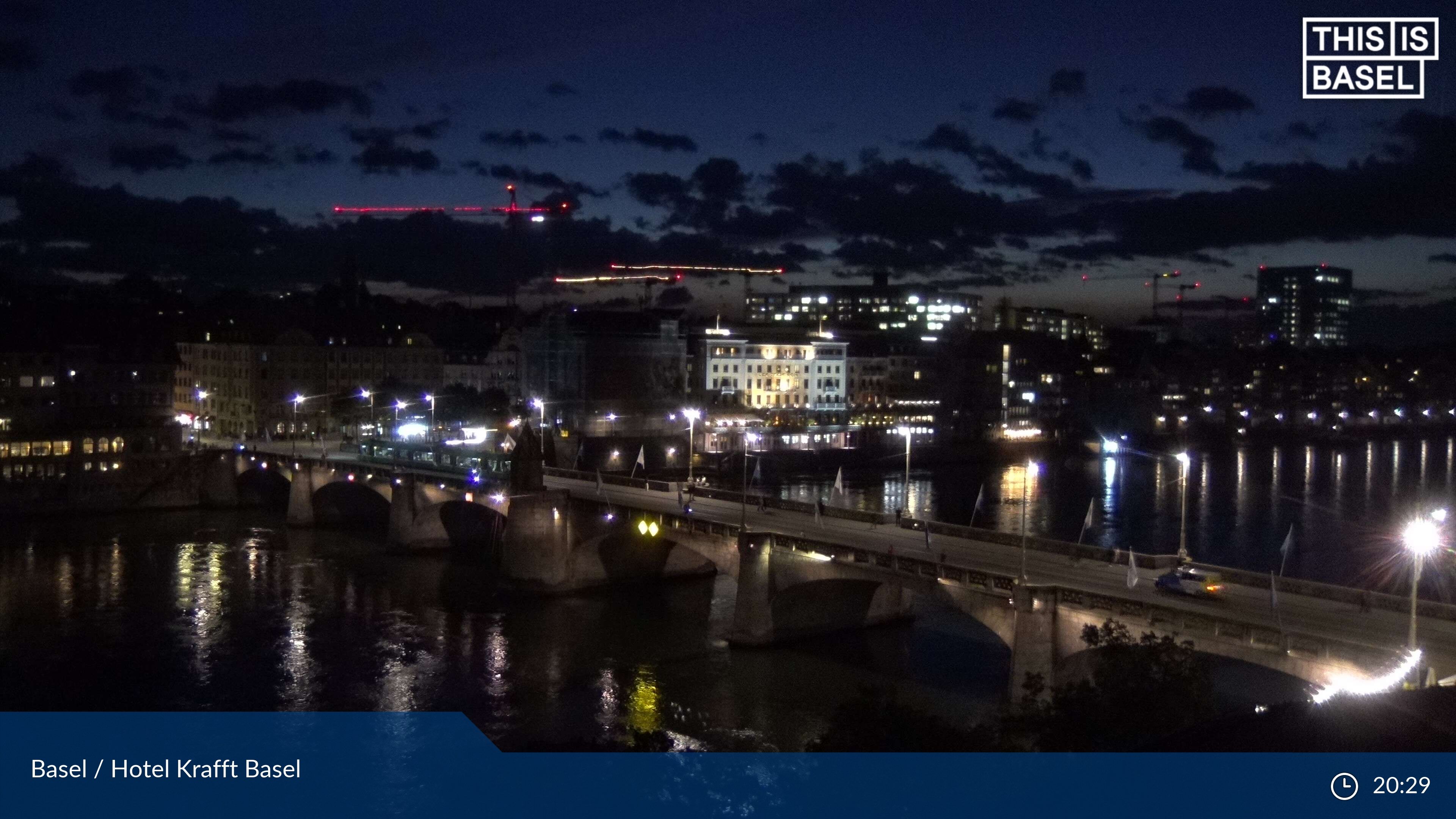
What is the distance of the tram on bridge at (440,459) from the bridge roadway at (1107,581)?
8.65 m

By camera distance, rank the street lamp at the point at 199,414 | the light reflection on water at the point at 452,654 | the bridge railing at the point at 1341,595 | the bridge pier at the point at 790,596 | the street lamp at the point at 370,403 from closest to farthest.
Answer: the bridge railing at the point at 1341,595
the light reflection on water at the point at 452,654
the bridge pier at the point at 790,596
the street lamp at the point at 199,414
the street lamp at the point at 370,403

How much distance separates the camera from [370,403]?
330ft

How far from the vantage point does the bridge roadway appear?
907 inches

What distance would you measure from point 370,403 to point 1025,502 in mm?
80473

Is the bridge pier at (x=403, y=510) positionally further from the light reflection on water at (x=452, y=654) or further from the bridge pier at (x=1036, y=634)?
the bridge pier at (x=1036, y=634)

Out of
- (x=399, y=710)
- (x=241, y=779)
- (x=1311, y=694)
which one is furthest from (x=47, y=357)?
(x=1311, y=694)

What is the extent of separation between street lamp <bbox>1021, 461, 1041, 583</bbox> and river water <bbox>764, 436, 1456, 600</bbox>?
0.43 metres

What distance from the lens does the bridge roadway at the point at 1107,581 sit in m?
23.0

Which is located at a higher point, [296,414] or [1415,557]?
[296,414]

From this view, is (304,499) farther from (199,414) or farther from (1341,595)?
(1341,595)

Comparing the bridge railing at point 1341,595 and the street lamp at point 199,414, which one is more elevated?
the street lamp at point 199,414

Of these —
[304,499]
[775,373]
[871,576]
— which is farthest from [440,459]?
[775,373]

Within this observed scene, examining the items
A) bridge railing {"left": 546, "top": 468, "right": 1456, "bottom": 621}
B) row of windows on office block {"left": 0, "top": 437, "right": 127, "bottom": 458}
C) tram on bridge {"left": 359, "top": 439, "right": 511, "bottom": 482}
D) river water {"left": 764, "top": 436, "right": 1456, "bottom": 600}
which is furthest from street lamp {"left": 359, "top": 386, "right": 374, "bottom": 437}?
bridge railing {"left": 546, "top": 468, "right": 1456, "bottom": 621}

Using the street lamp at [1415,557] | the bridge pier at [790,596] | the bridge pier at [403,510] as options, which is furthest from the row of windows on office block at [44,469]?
the street lamp at [1415,557]
